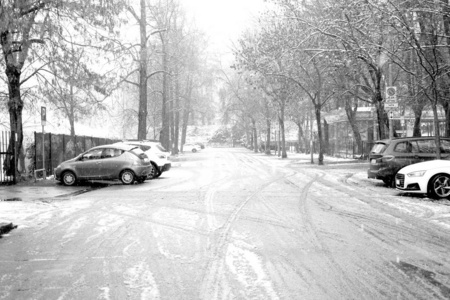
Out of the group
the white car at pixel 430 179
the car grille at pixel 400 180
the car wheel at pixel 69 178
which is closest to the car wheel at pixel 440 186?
the white car at pixel 430 179

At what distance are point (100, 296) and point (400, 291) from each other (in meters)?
2.87

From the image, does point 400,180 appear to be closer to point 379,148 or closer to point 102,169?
point 379,148

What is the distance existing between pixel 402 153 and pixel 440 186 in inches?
126

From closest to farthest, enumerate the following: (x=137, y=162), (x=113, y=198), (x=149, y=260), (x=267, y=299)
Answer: (x=267, y=299)
(x=149, y=260)
(x=113, y=198)
(x=137, y=162)

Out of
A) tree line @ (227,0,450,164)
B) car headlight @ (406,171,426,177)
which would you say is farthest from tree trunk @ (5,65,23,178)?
car headlight @ (406,171,426,177)

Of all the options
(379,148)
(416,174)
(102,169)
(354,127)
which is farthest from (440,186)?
(354,127)

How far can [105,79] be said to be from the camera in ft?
59.6

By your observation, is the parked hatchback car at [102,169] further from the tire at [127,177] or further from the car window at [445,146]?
the car window at [445,146]

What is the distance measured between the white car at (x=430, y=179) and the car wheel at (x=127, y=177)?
9483 mm

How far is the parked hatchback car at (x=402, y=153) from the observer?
14.8m

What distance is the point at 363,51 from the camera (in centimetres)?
1872

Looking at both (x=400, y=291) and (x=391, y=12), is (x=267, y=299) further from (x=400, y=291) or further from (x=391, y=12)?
(x=391, y=12)

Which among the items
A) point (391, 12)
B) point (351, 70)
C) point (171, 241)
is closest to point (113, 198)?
point (171, 241)

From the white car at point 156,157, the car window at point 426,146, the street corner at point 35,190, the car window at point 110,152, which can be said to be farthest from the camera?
the white car at point 156,157
